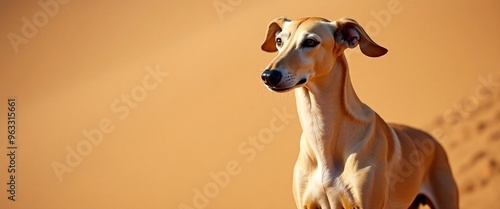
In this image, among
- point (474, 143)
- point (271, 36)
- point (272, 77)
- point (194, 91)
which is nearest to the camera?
point (272, 77)

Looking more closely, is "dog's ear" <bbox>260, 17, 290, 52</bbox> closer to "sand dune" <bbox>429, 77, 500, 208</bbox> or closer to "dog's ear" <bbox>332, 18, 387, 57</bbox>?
"dog's ear" <bbox>332, 18, 387, 57</bbox>

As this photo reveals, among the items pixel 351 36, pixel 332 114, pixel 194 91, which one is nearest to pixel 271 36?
pixel 351 36

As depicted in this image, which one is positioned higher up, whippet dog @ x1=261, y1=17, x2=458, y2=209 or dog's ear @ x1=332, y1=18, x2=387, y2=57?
dog's ear @ x1=332, y1=18, x2=387, y2=57

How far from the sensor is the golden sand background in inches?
290

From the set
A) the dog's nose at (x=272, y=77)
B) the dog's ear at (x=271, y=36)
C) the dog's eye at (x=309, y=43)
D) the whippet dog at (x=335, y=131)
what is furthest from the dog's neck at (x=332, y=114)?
the dog's ear at (x=271, y=36)

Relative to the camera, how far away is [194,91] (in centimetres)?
782

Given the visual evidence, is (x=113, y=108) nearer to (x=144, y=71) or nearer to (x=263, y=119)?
(x=144, y=71)

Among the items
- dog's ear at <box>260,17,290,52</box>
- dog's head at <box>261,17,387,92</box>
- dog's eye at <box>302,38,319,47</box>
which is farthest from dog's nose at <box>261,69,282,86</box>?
dog's ear at <box>260,17,290,52</box>

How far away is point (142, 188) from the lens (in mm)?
7512

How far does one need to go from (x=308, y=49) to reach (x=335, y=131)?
0.49 meters

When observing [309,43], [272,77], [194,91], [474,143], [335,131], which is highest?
[194,91]

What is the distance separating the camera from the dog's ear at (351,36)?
4.15 metres

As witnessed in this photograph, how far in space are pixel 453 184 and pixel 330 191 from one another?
108cm

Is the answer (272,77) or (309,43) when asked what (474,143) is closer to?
(309,43)
